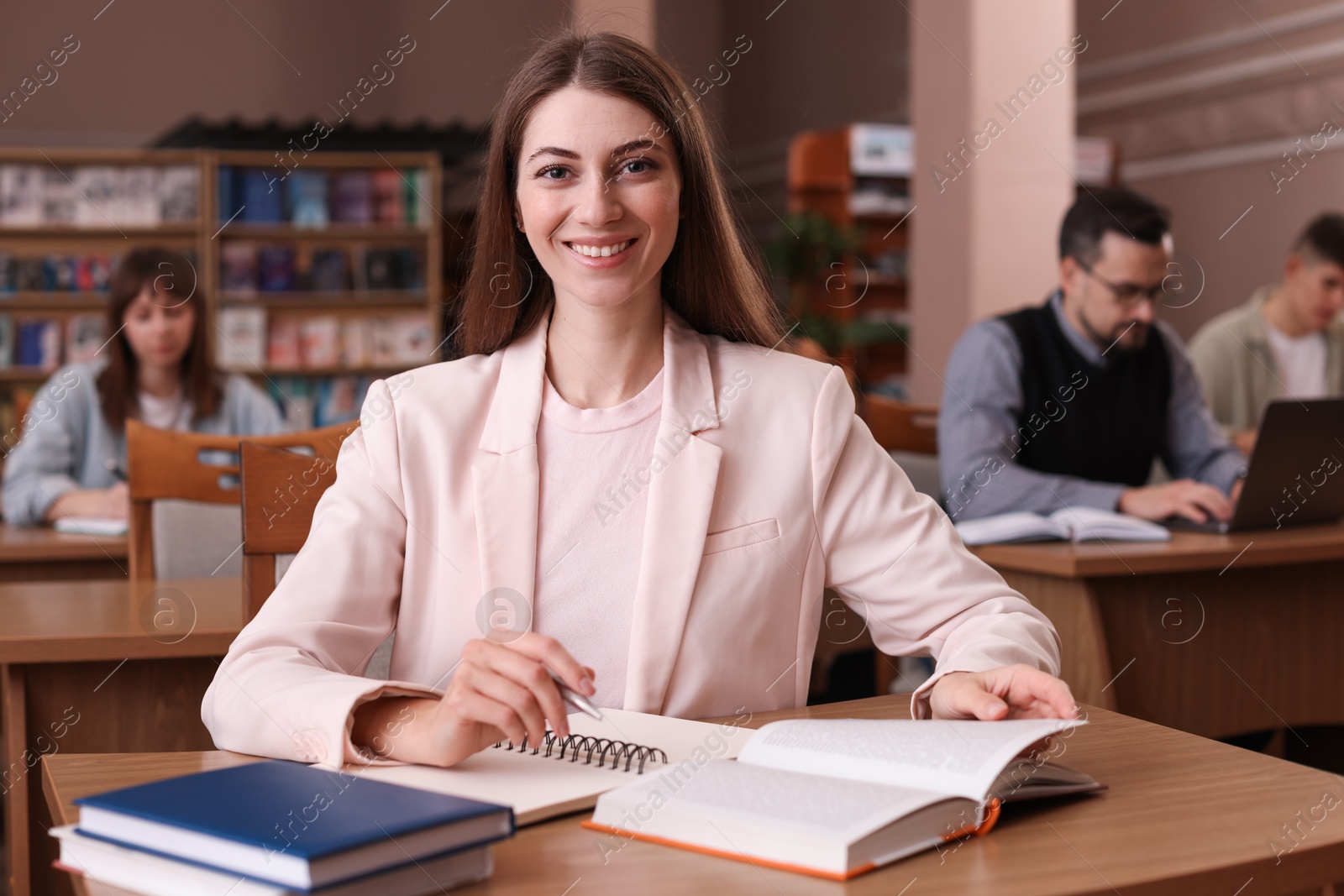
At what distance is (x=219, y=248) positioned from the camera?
7.54 metres

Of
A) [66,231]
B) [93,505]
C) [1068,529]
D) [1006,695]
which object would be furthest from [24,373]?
[1006,695]

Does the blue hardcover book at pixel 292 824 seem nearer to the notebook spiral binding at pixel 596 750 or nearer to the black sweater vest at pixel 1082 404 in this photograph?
the notebook spiral binding at pixel 596 750

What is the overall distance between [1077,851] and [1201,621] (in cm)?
175

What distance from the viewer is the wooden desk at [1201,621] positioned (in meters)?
2.42

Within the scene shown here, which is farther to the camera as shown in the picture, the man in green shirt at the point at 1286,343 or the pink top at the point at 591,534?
the man in green shirt at the point at 1286,343

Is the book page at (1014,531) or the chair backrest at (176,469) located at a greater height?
the chair backrest at (176,469)

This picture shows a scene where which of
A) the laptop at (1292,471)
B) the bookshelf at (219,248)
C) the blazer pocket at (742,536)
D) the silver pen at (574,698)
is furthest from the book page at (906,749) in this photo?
the bookshelf at (219,248)

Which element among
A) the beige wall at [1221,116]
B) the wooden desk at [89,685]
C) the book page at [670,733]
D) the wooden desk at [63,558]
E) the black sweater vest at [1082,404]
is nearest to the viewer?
the book page at [670,733]

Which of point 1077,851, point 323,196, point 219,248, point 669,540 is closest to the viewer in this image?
point 1077,851

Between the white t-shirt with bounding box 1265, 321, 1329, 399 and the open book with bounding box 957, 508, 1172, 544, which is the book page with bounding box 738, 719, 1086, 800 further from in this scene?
the white t-shirt with bounding box 1265, 321, 1329, 399

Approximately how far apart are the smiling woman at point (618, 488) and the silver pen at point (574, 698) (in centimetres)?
36

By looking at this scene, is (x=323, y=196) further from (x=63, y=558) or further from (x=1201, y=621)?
(x=1201, y=621)

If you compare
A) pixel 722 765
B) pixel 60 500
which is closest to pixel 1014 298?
pixel 60 500

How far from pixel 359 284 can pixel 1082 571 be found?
20.3 feet
